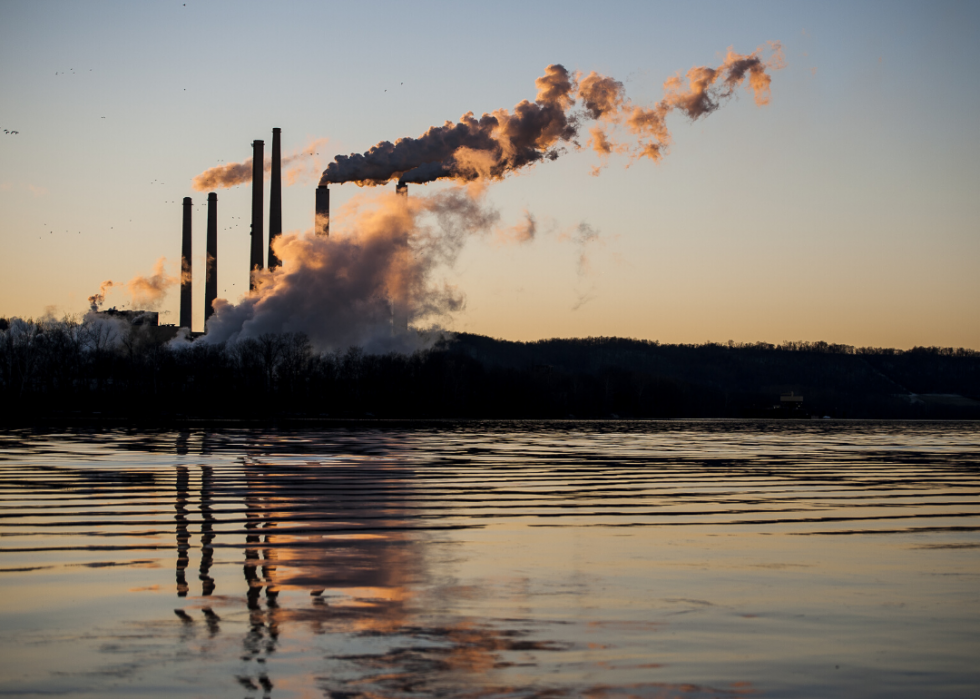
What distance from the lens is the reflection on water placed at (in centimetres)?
872

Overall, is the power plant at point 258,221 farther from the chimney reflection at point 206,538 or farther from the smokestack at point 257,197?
the chimney reflection at point 206,538

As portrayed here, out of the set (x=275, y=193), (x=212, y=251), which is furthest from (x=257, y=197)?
(x=212, y=251)

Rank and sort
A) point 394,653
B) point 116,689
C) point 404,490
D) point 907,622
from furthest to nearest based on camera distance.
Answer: point 404,490 → point 907,622 → point 394,653 → point 116,689

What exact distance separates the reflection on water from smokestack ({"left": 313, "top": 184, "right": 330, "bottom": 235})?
3240 inches

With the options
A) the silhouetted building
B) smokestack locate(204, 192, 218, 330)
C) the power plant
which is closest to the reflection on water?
the power plant

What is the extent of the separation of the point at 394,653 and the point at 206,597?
3354 millimetres

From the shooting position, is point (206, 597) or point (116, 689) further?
point (206, 597)

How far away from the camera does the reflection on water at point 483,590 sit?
28.6 ft

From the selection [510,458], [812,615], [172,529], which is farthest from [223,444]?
[812,615]

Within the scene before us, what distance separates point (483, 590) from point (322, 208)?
98523mm

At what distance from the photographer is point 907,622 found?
11.1 meters

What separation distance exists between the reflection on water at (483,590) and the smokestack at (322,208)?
82289mm

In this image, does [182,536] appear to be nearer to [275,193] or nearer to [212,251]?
[275,193]

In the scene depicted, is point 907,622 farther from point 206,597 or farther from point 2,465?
point 2,465
